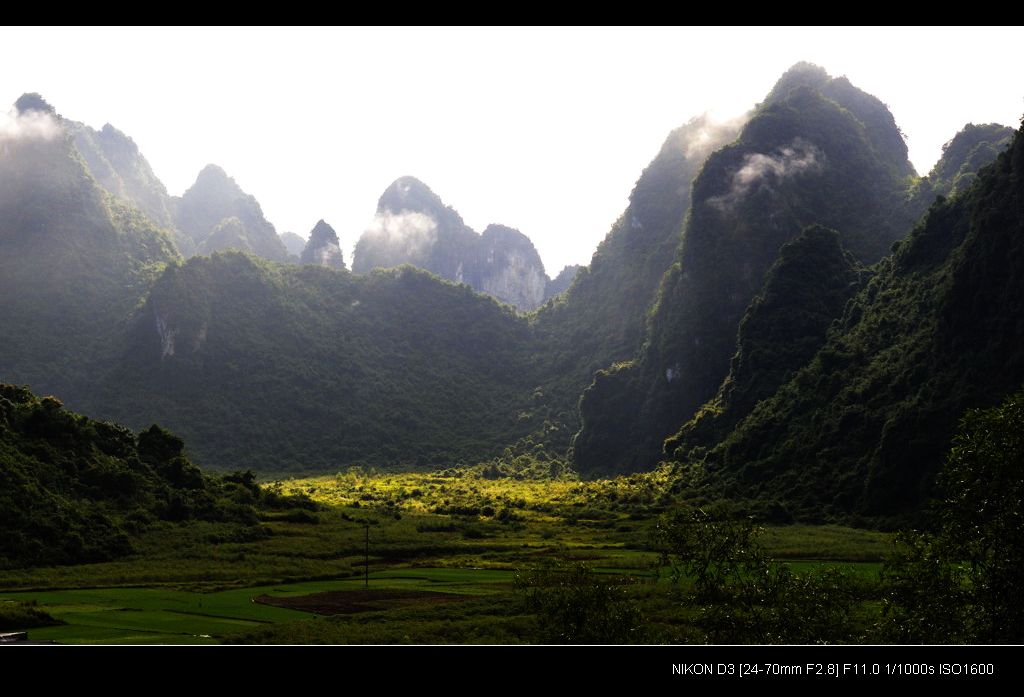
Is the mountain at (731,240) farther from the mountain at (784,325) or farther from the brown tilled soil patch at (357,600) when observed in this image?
the brown tilled soil patch at (357,600)

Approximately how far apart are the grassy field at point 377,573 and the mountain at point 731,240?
4461 cm

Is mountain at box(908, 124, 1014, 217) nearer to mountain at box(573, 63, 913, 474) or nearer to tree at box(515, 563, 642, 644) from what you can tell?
mountain at box(573, 63, 913, 474)

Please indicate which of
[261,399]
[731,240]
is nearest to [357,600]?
[731,240]

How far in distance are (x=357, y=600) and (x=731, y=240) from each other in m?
115

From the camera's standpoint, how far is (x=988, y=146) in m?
145

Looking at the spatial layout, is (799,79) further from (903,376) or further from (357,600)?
(357,600)

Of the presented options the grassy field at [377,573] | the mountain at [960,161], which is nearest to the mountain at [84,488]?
the grassy field at [377,573]

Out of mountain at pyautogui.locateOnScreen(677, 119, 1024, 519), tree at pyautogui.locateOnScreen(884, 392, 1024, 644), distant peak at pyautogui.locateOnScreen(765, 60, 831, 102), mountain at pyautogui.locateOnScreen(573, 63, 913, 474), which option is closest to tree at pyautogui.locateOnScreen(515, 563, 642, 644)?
tree at pyautogui.locateOnScreen(884, 392, 1024, 644)

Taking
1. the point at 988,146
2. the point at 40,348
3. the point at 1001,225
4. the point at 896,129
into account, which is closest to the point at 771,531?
the point at 1001,225

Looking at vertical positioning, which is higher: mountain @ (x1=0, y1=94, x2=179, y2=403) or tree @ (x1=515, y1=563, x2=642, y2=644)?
mountain @ (x1=0, y1=94, x2=179, y2=403)

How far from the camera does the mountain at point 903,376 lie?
241 feet

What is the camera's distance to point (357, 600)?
1654 inches

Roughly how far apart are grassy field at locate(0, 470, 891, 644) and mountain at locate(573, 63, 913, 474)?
146 feet

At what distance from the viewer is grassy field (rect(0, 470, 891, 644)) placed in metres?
32.4
